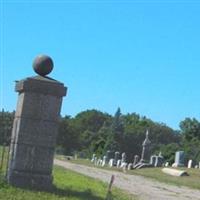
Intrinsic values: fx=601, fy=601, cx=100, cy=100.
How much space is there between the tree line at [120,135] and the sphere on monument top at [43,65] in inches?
2247

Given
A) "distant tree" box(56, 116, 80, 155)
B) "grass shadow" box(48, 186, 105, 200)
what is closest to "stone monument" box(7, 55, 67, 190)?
"grass shadow" box(48, 186, 105, 200)

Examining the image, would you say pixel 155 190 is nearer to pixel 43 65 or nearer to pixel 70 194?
pixel 70 194

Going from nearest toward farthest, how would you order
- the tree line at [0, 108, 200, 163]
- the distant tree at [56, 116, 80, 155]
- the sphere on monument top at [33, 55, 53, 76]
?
1. the sphere on monument top at [33, 55, 53, 76]
2. the tree line at [0, 108, 200, 163]
3. the distant tree at [56, 116, 80, 155]

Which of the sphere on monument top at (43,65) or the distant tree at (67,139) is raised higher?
the distant tree at (67,139)

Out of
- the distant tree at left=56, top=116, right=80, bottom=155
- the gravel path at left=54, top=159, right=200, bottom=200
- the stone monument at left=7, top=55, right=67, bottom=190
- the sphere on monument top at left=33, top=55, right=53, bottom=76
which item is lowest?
the gravel path at left=54, top=159, right=200, bottom=200

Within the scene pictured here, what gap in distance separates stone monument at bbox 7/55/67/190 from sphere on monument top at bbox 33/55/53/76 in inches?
Result: 7.2

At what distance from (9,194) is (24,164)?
1.88m

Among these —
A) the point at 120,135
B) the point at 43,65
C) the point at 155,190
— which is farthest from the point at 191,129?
the point at 43,65

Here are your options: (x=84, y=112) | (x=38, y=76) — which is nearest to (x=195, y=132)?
(x=84, y=112)

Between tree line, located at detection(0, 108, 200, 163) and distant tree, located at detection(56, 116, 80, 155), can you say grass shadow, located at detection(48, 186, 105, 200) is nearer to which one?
tree line, located at detection(0, 108, 200, 163)

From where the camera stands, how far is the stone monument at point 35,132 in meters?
13.3

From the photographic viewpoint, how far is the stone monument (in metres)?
13.3

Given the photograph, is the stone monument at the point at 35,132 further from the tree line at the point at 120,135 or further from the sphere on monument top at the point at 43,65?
the tree line at the point at 120,135

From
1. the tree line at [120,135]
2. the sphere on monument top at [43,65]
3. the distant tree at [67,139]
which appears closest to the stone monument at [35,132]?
the sphere on monument top at [43,65]
